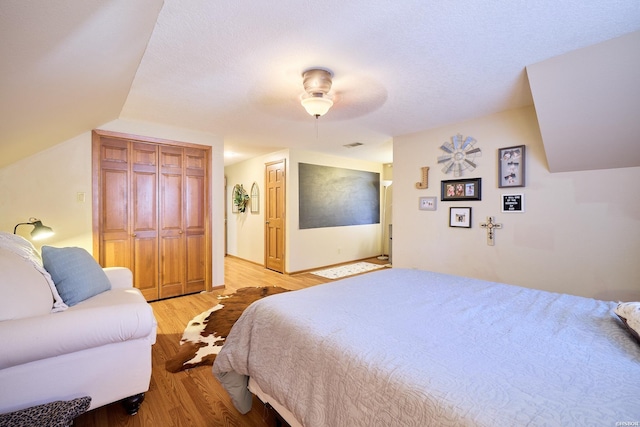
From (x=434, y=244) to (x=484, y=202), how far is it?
0.79 meters

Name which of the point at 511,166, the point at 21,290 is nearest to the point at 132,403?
the point at 21,290

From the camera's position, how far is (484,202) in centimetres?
314

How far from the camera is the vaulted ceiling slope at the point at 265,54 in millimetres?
1447

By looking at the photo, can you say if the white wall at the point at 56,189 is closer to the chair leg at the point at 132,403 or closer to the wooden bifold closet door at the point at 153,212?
the wooden bifold closet door at the point at 153,212

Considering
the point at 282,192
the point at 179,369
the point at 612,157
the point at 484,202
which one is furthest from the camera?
the point at 282,192

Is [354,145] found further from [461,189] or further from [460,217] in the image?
[460,217]

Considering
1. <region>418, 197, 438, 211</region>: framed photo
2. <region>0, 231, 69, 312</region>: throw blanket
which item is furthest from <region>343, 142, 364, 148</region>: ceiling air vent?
<region>0, 231, 69, 312</region>: throw blanket

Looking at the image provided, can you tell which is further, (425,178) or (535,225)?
(425,178)

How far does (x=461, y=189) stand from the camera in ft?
10.9

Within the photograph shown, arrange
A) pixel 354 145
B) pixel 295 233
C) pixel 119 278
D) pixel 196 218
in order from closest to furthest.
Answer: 1. pixel 119 278
2. pixel 196 218
3. pixel 354 145
4. pixel 295 233

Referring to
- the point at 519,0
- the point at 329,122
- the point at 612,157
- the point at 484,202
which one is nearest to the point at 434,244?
the point at 484,202

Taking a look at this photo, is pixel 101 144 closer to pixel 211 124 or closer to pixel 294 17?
pixel 211 124

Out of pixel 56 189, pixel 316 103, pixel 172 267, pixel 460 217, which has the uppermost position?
pixel 316 103

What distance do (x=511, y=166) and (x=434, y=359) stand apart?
8.90 feet
